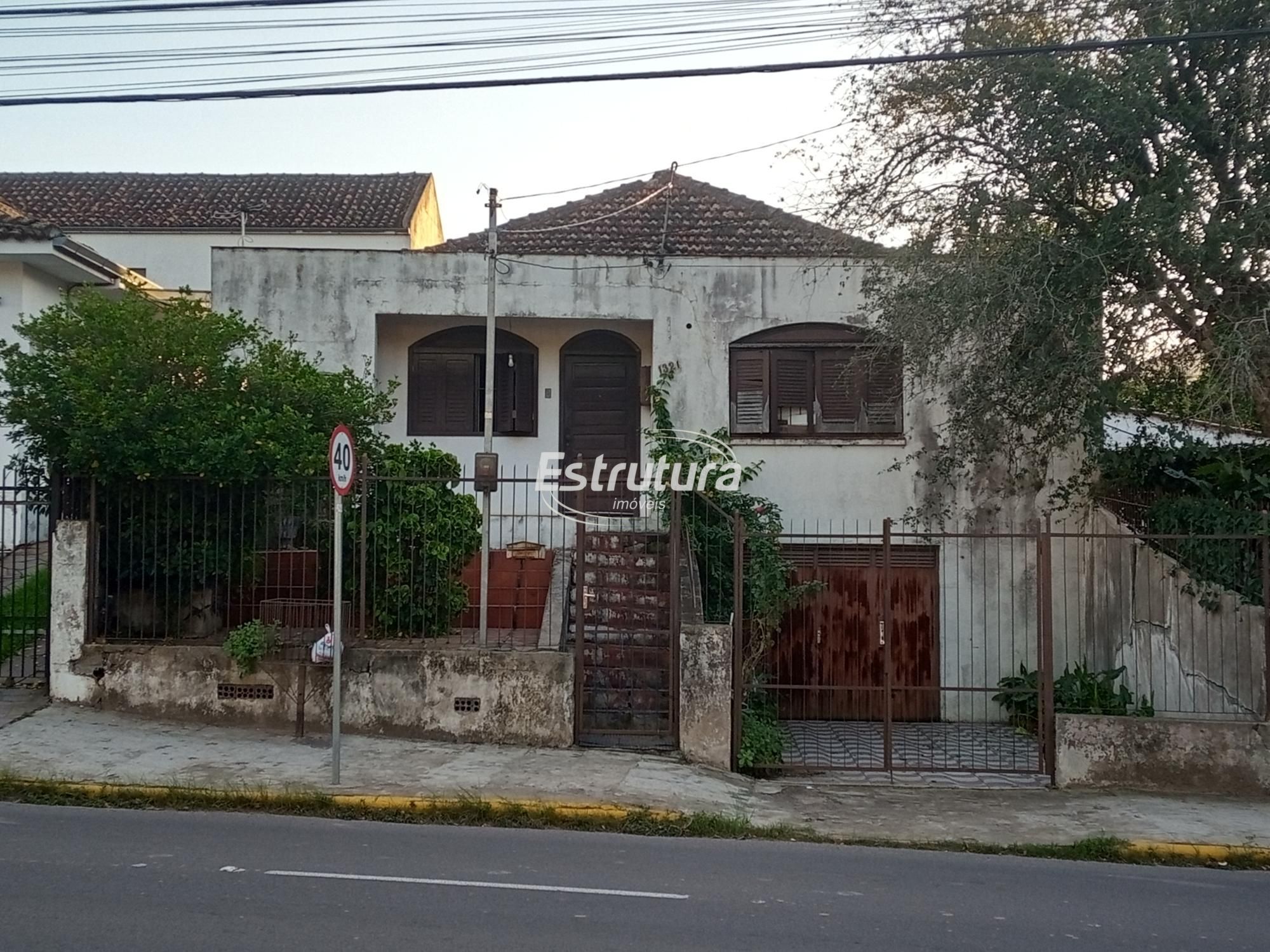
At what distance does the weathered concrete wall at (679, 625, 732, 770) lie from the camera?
9.48 metres

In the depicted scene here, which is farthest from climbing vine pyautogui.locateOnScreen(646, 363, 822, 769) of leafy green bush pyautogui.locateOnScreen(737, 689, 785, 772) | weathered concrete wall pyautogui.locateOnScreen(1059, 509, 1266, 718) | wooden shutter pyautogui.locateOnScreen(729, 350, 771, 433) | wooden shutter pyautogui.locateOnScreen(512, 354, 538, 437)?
weathered concrete wall pyautogui.locateOnScreen(1059, 509, 1266, 718)

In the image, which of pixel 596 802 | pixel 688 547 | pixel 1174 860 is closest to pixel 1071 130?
pixel 688 547

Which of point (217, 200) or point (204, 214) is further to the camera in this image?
point (217, 200)

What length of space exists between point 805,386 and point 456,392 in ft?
16.0

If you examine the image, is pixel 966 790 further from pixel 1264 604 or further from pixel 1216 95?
pixel 1216 95

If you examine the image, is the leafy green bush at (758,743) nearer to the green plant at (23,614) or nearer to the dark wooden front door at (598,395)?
the dark wooden front door at (598,395)

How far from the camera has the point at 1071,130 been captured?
9625mm

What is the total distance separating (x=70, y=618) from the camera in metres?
10.1

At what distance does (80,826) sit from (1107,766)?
326 inches

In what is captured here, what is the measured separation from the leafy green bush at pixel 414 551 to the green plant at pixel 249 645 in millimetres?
1005

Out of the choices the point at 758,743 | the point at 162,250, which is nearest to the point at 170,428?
the point at 758,743

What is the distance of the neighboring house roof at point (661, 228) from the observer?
14273 millimetres

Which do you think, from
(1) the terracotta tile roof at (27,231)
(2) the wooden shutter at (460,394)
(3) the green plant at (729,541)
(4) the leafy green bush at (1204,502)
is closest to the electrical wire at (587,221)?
(2) the wooden shutter at (460,394)

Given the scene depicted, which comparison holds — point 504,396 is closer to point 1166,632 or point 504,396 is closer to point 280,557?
point 280,557
